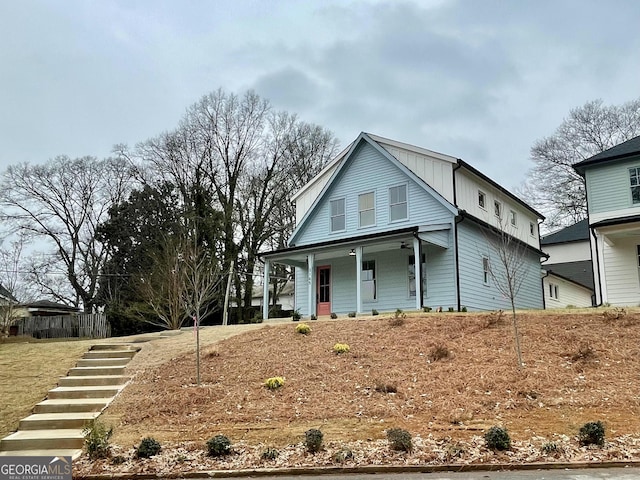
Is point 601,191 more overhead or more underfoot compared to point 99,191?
more underfoot

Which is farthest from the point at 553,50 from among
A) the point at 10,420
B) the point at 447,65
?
the point at 10,420

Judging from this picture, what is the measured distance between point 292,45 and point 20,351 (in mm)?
12687

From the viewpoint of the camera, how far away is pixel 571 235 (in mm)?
31344

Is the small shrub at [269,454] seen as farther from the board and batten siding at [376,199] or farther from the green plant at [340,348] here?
the board and batten siding at [376,199]

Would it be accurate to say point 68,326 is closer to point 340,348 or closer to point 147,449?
point 340,348

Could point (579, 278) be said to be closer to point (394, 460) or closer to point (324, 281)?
point (324, 281)

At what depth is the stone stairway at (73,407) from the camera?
8.30 metres

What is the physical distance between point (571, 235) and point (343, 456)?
28.9 meters

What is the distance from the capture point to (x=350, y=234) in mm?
20906

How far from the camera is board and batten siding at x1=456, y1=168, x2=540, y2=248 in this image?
19.5 meters

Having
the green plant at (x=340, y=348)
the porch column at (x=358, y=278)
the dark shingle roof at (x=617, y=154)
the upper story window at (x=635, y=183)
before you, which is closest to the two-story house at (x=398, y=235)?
the porch column at (x=358, y=278)

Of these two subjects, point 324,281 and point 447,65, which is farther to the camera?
point 324,281

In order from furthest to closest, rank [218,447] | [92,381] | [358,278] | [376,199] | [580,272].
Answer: [580,272]
[376,199]
[358,278]
[92,381]
[218,447]

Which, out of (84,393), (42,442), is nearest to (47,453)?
(42,442)
